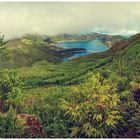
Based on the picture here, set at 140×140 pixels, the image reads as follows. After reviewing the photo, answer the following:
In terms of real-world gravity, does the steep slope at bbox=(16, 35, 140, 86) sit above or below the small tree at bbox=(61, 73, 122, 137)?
above

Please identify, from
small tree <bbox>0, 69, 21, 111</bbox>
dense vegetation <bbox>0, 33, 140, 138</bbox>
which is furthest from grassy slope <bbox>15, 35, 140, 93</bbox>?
small tree <bbox>0, 69, 21, 111</bbox>

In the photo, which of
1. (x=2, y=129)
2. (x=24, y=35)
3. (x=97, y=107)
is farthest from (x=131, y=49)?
(x=2, y=129)

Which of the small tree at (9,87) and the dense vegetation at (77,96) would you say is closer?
the dense vegetation at (77,96)

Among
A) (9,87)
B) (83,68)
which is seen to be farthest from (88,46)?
(9,87)

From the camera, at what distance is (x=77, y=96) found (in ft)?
24.6

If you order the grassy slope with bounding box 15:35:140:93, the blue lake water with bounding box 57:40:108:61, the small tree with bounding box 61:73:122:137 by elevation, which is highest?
the blue lake water with bounding box 57:40:108:61

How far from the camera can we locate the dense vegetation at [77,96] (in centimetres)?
738

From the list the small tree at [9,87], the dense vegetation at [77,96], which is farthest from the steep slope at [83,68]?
the small tree at [9,87]

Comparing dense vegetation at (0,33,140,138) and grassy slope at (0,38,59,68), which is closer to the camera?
dense vegetation at (0,33,140,138)

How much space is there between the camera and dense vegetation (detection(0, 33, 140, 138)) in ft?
24.2

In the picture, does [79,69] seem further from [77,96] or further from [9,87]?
[9,87]

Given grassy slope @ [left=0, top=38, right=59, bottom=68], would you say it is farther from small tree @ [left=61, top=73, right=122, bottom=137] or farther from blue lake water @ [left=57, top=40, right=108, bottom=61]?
small tree @ [left=61, top=73, right=122, bottom=137]

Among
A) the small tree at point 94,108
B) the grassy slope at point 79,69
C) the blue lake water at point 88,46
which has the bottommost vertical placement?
the small tree at point 94,108

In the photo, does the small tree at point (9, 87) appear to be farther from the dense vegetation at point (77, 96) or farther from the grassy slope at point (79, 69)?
the grassy slope at point (79, 69)
